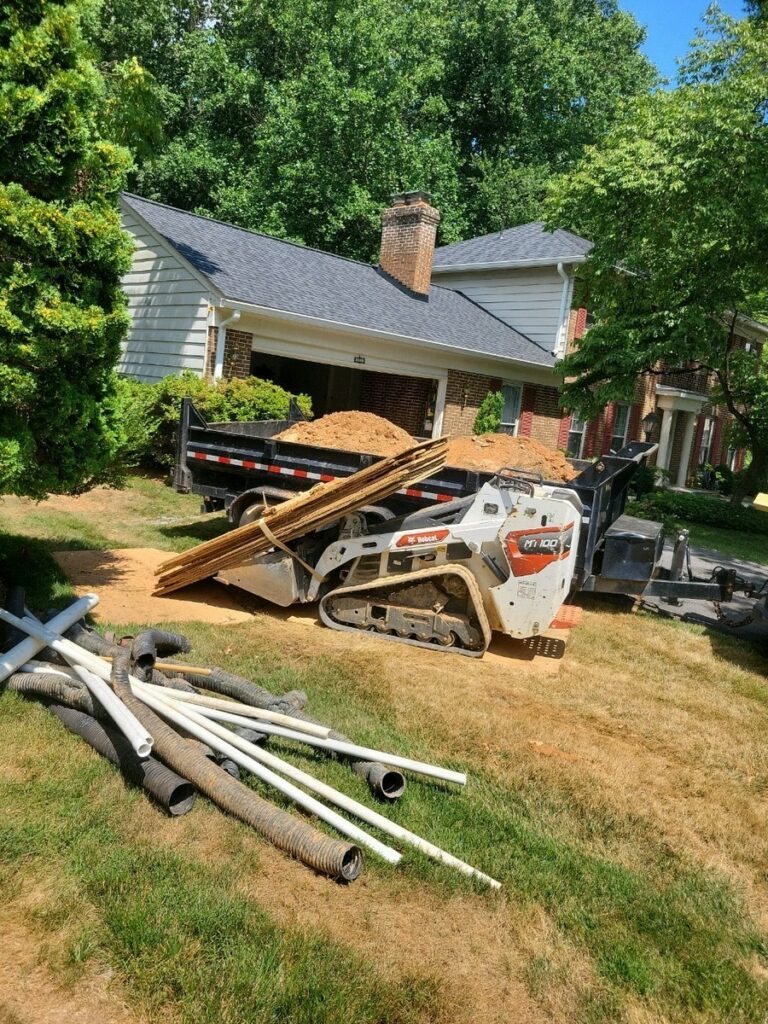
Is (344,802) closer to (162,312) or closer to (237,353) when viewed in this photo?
(237,353)

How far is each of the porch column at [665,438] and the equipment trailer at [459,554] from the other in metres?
20.7

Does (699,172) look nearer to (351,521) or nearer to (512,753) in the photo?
(351,521)

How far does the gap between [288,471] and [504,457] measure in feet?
6.92

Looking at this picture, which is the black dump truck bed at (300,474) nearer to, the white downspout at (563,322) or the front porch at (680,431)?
the white downspout at (563,322)

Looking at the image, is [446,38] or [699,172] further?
[446,38]

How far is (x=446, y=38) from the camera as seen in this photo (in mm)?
35656

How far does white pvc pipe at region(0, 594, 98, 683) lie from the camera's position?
472cm

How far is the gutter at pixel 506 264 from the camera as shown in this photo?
69.5 ft

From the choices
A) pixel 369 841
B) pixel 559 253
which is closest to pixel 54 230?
pixel 369 841

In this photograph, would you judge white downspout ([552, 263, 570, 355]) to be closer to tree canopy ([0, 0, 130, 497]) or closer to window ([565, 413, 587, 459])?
window ([565, 413, 587, 459])

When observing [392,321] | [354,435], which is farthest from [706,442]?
[354,435]

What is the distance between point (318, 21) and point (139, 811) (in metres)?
35.2

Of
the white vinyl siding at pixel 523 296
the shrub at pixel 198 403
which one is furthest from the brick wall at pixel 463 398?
the shrub at pixel 198 403

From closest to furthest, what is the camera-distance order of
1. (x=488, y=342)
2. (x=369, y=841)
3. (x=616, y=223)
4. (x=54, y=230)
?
1. (x=369, y=841)
2. (x=54, y=230)
3. (x=616, y=223)
4. (x=488, y=342)
